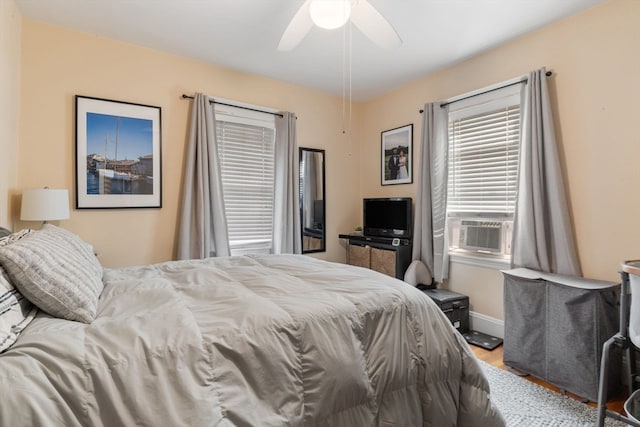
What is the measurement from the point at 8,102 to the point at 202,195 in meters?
1.42

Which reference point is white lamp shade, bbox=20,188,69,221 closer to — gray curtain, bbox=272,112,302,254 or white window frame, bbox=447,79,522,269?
gray curtain, bbox=272,112,302,254

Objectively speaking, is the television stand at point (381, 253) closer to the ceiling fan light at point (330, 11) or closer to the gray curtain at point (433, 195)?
the gray curtain at point (433, 195)

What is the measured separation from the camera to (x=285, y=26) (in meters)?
2.55

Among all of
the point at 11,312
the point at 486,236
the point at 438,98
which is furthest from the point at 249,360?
the point at 438,98

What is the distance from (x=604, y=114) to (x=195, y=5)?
296cm

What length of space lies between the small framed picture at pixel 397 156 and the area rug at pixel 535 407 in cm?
217

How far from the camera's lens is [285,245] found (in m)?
3.52

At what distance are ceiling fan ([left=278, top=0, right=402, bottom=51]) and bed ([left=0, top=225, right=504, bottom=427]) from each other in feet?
4.49

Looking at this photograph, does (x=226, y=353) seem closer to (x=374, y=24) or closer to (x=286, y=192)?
(x=374, y=24)

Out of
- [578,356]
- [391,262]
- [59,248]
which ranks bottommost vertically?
[578,356]

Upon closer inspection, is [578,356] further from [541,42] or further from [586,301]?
[541,42]

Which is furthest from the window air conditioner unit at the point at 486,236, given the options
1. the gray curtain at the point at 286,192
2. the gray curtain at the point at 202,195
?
the gray curtain at the point at 202,195

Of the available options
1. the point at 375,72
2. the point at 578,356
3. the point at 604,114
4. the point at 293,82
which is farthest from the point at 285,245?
the point at 604,114

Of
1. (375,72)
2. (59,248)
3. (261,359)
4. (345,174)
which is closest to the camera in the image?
(261,359)
